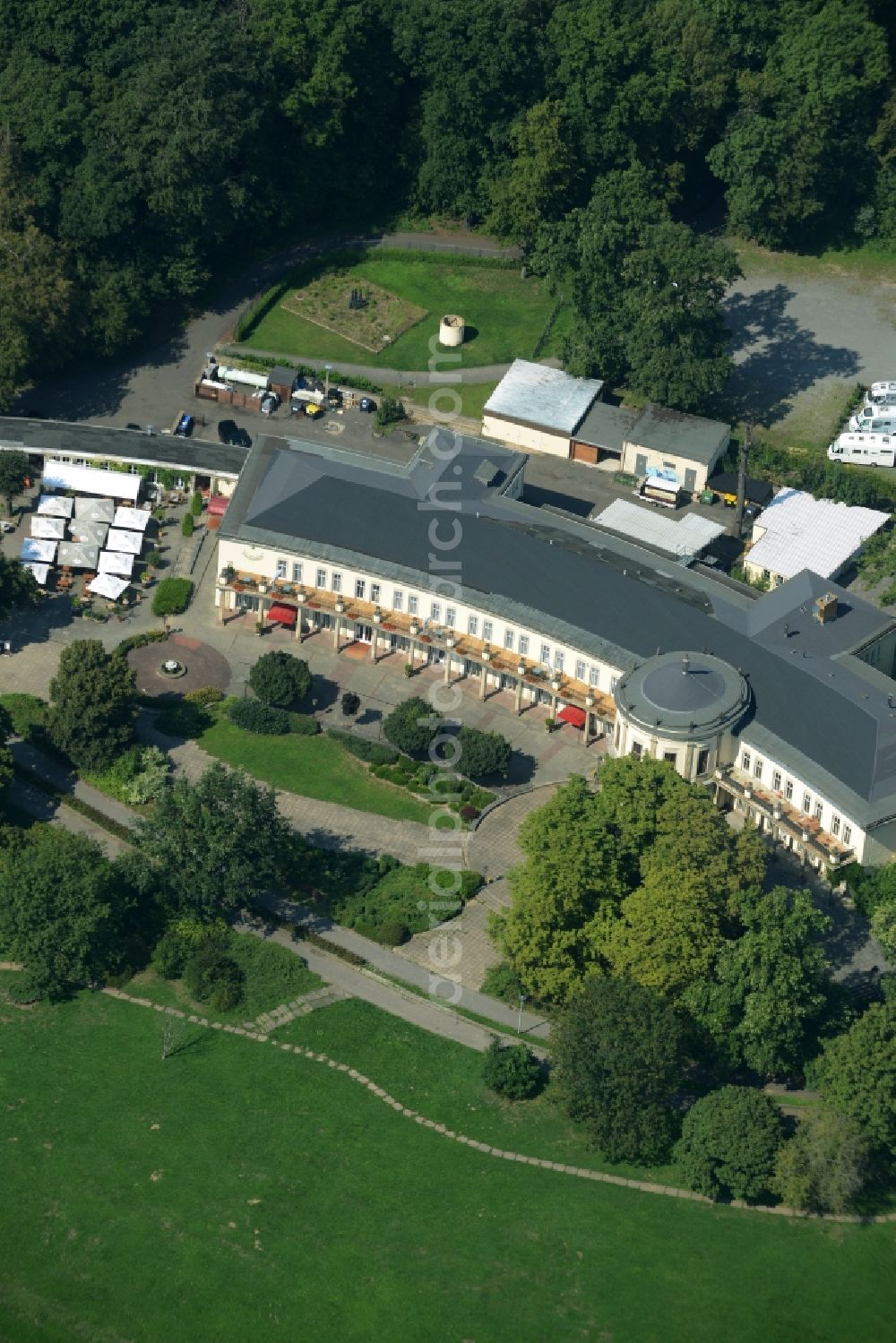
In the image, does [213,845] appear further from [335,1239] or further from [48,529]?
[48,529]

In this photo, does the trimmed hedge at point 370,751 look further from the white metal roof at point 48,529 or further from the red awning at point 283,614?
the white metal roof at point 48,529

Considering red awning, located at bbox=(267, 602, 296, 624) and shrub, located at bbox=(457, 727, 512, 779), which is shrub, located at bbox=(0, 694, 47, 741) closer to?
red awning, located at bbox=(267, 602, 296, 624)

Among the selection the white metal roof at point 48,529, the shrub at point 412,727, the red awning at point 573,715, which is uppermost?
the red awning at point 573,715

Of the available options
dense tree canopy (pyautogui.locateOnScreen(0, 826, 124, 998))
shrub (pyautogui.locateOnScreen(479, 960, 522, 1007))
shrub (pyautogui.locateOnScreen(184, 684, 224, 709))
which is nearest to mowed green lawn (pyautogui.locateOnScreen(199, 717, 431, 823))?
shrub (pyautogui.locateOnScreen(184, 684, 224, 709))

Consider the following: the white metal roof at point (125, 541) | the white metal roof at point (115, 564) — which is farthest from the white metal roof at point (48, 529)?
the white metal roof at point (115, 564)

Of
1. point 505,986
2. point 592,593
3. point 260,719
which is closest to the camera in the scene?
point 505,986

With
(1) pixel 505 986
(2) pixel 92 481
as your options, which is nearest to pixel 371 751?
(1) pixel 505 986
